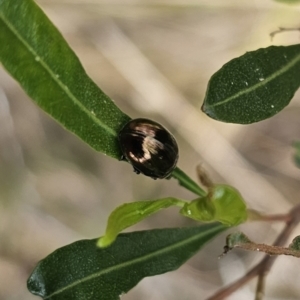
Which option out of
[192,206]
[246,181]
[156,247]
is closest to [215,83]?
[192,206]

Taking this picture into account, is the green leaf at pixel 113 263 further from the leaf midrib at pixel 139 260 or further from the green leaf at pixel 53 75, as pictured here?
the green leaf at pixel 53 75

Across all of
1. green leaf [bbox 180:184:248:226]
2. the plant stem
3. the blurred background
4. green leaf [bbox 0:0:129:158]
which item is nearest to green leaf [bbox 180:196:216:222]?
green leaf [bbox 180:184:248:226]

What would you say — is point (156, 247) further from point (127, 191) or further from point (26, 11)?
point (127, 191)

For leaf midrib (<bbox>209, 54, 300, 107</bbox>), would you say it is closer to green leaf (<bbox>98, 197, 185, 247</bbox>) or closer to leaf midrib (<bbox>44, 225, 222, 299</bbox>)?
green leaf (<bbox>98, 197, 185, 247</bbox>)

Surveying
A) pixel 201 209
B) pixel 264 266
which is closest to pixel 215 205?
pixel 201 209

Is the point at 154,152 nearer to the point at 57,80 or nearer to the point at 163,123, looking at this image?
the point at 57,80
